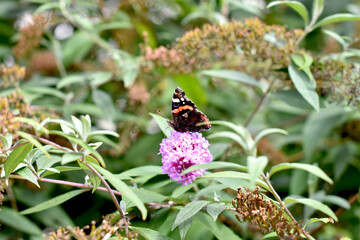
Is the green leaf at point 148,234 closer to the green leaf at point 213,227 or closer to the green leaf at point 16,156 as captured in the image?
the green leaf at point 213,227

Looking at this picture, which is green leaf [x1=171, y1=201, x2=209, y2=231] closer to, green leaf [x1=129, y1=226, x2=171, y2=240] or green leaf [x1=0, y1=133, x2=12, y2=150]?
green leaf [x1=129, y1=226, x2=171, y2=240]

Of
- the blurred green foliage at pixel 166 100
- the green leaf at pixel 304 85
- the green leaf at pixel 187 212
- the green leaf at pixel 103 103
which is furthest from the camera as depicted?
the green leaf at pixel 103 103

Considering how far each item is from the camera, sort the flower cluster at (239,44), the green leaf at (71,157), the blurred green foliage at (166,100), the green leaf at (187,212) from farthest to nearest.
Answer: the flower cluster at (239,44) < the blurred green foliage at (166,100) < the green leaf at (187,212) < the green leaf at (71,157)

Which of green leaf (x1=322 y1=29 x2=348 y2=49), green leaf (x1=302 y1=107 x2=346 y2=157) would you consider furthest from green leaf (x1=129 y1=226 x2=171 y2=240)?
green leaf (x1=302 y1=107 x2=346 y2=157)

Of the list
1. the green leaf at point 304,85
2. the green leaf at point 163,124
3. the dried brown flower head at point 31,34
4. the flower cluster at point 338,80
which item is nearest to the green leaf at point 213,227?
the green leaf at point 163,124

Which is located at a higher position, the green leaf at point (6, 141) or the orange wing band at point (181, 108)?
the green leaf at point (6, 141)
